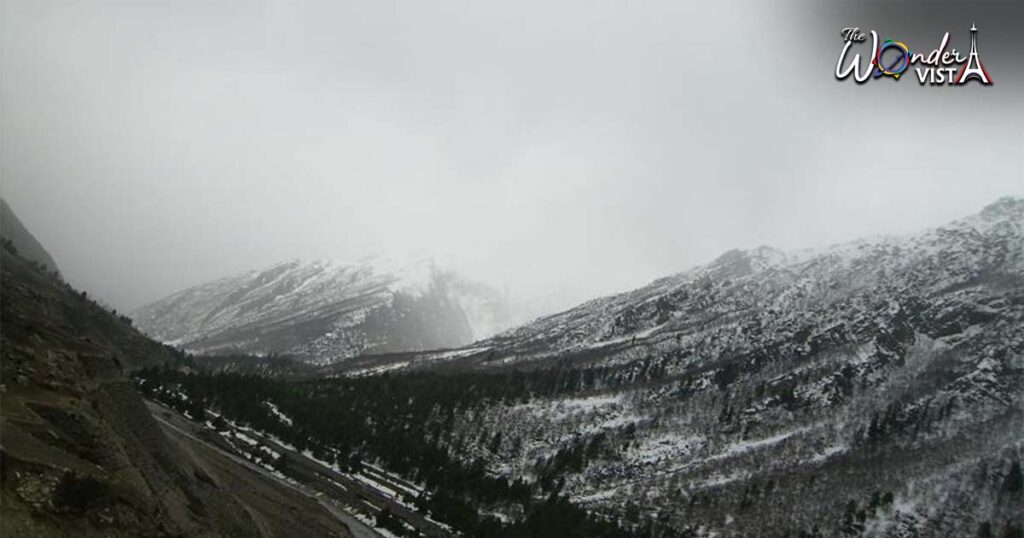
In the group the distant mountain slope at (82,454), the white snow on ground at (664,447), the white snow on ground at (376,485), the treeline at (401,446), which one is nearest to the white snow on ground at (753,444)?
the white snow on ground at (664,447)

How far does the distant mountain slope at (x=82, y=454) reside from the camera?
20594 millimetres

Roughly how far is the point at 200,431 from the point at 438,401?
130 metres

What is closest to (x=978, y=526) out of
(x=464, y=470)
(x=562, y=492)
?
(x=562, y=492)

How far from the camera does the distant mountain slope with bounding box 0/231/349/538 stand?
20594 mm

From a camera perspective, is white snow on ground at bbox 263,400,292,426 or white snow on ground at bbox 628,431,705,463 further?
white snow on ground at bbox 628,431,705,463

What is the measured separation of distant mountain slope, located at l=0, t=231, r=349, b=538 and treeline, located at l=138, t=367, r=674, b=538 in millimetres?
54705

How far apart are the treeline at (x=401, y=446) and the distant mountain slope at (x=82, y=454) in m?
54.7

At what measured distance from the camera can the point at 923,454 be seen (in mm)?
174625

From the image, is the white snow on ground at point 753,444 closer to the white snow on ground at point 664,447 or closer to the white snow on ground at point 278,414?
the white snow on ground at point 664,447

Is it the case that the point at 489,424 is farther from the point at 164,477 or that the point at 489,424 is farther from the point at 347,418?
the point at 164,477

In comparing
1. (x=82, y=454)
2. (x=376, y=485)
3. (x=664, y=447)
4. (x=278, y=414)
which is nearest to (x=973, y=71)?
(x=82, y=454)

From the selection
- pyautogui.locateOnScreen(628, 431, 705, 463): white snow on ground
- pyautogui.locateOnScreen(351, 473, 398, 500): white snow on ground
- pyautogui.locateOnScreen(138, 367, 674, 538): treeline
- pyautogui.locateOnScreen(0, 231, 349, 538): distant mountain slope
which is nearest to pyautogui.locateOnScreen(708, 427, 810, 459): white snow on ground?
A: pyautogui.locateOnScreen(628, 431, 705, 463): white snow on ground

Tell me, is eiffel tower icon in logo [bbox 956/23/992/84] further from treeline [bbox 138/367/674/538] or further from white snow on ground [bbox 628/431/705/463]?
white snow on ground [bbox 628/431/705/463]

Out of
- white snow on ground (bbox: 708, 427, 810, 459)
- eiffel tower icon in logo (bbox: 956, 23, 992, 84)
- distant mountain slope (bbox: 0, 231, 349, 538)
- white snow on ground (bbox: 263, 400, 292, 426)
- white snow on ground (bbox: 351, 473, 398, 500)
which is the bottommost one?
white snow on ground (bbox: 708, 427, 810, 459)
